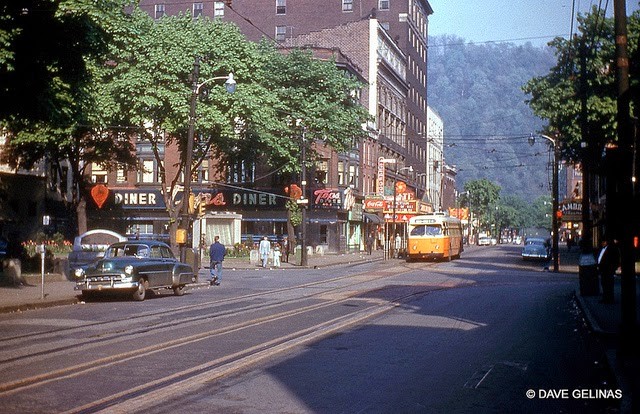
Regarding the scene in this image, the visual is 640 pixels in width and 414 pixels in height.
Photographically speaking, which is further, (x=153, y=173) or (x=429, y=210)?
(x=429, y=210)

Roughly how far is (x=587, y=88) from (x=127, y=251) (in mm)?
28244

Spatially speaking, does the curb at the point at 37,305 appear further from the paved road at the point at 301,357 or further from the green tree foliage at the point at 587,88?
the green tree foliage at the point at 587,88

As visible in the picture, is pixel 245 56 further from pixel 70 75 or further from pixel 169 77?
pixel 70 75

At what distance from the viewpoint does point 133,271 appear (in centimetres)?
2450

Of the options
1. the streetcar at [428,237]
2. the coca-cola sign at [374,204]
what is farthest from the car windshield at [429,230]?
the coca-cola sign at [374,204]

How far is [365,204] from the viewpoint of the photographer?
76.2 metres

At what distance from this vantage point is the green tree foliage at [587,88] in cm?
4181

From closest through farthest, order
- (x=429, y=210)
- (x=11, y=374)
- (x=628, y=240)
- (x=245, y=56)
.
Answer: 1. (x=11, y=374)
2. (x=628, y=240)
3. (x=245, y=56)
4. (x=429, y=210)

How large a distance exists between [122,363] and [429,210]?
76.2 m

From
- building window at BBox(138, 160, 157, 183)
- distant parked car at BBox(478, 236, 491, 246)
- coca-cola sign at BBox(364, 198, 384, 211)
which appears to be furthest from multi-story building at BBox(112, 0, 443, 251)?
distant parked car at BBox(478, 236, 491, 246)

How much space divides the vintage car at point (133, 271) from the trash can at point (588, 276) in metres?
12.7

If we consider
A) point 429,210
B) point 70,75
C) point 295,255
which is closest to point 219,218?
point 295,255

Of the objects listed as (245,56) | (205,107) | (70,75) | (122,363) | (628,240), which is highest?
(245,56)

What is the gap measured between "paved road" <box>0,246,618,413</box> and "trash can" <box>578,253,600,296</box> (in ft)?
5.90
